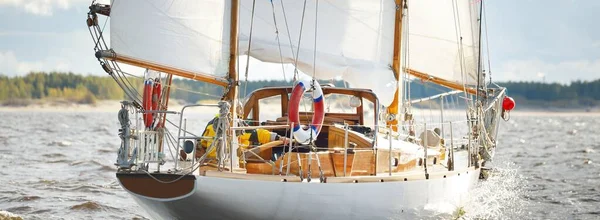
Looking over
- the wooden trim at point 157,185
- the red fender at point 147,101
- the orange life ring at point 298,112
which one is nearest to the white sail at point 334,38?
the orange life ring at point 298,112

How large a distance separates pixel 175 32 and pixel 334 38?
616 centimetres

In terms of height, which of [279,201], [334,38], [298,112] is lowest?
[279,201]

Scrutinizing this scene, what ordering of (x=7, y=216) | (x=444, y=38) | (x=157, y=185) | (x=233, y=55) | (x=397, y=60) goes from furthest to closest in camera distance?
(x=444, y=38) < (x=397, y=60) < (x=7, y=216) < (x=233, y=55) < (x=157, y=185)

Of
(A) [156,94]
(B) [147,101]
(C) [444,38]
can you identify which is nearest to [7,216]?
(A) [156,94]

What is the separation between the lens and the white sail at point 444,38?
26.2m

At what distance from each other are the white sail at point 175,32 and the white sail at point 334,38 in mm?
4263

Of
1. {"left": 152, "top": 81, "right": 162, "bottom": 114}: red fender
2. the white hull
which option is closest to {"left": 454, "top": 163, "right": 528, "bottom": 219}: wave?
the white hull

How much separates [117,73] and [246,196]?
10.4 feet

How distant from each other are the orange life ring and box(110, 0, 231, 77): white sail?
1410 mm

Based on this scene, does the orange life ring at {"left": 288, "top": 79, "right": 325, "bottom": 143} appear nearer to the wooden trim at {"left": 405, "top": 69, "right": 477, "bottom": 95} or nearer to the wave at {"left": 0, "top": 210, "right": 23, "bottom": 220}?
the wave at {"left": 0, "top": 210, "right": 23, "bottom": 220}

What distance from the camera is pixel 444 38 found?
87.9ft

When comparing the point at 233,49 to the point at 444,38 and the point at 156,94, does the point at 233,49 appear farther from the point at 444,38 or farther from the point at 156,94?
the point at 444,38

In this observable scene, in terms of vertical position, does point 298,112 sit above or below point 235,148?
above

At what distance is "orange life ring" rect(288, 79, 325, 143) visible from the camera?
1666 centimetres
